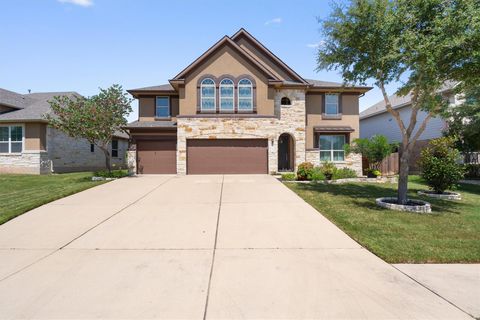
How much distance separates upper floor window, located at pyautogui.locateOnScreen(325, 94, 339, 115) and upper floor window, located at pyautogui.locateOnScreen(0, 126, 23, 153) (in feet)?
77.2

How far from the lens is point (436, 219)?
25.1ft

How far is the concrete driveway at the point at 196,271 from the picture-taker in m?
Result: 3.34

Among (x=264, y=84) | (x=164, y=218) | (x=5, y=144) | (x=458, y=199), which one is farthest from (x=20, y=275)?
(x=5, y=144)

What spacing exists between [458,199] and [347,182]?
17.2 ft

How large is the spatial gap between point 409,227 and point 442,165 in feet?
19.2

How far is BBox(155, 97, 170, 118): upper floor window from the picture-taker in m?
20.3

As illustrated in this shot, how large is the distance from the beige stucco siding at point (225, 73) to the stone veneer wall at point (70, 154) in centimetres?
1106

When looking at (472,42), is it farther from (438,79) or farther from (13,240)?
(13,240)

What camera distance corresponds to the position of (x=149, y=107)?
20312mm

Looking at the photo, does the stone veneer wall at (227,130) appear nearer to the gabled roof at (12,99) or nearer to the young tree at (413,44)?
the young tree at (413,44)

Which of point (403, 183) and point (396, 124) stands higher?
point (396, 124)

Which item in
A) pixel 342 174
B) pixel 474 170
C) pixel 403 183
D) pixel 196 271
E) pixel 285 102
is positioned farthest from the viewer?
pixel 285 102

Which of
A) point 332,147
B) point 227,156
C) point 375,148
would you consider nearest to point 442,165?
point 375,148

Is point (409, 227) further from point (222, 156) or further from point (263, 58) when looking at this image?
point (263, 58)
